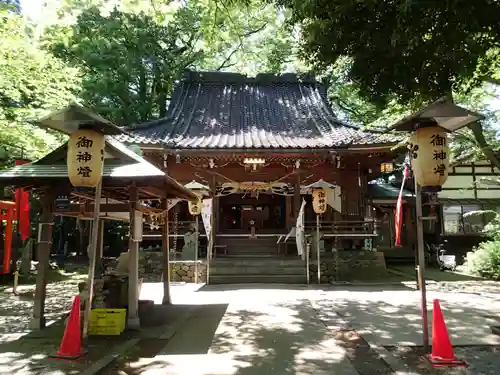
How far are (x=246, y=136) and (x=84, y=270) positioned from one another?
9.92 meters

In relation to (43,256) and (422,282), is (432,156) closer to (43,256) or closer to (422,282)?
(422,282)

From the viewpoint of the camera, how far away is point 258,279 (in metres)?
13.3

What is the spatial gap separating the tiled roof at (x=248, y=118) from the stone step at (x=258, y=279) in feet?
14.9

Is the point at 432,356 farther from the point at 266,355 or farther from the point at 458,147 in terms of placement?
the point at 458,147

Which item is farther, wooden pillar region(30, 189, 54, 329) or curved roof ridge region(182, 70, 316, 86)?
curved roof ridge region(182, 70, 316, 86)

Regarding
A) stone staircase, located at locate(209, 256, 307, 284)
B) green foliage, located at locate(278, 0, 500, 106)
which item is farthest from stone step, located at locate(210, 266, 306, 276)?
green foliage, located at locate(278, 0, 500, 106)

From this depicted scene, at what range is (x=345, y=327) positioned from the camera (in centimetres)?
727

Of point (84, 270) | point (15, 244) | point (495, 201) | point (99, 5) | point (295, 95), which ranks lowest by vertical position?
point (84, 270)

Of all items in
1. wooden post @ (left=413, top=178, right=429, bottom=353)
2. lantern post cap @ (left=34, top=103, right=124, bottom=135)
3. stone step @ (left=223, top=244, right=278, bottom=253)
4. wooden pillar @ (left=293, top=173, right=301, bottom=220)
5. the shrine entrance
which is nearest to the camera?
wooden post @ (left=413, top=178, right=429, bottom=353)

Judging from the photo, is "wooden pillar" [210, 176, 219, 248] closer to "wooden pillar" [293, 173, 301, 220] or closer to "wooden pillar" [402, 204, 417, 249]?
"wooden pillar" [293, 173, 301, 220]

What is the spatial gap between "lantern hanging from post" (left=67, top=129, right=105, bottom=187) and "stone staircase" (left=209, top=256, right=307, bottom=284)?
7873 mm

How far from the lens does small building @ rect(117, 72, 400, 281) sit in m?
14.4

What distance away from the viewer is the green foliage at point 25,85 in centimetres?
846

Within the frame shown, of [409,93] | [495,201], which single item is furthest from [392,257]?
[409,93]
